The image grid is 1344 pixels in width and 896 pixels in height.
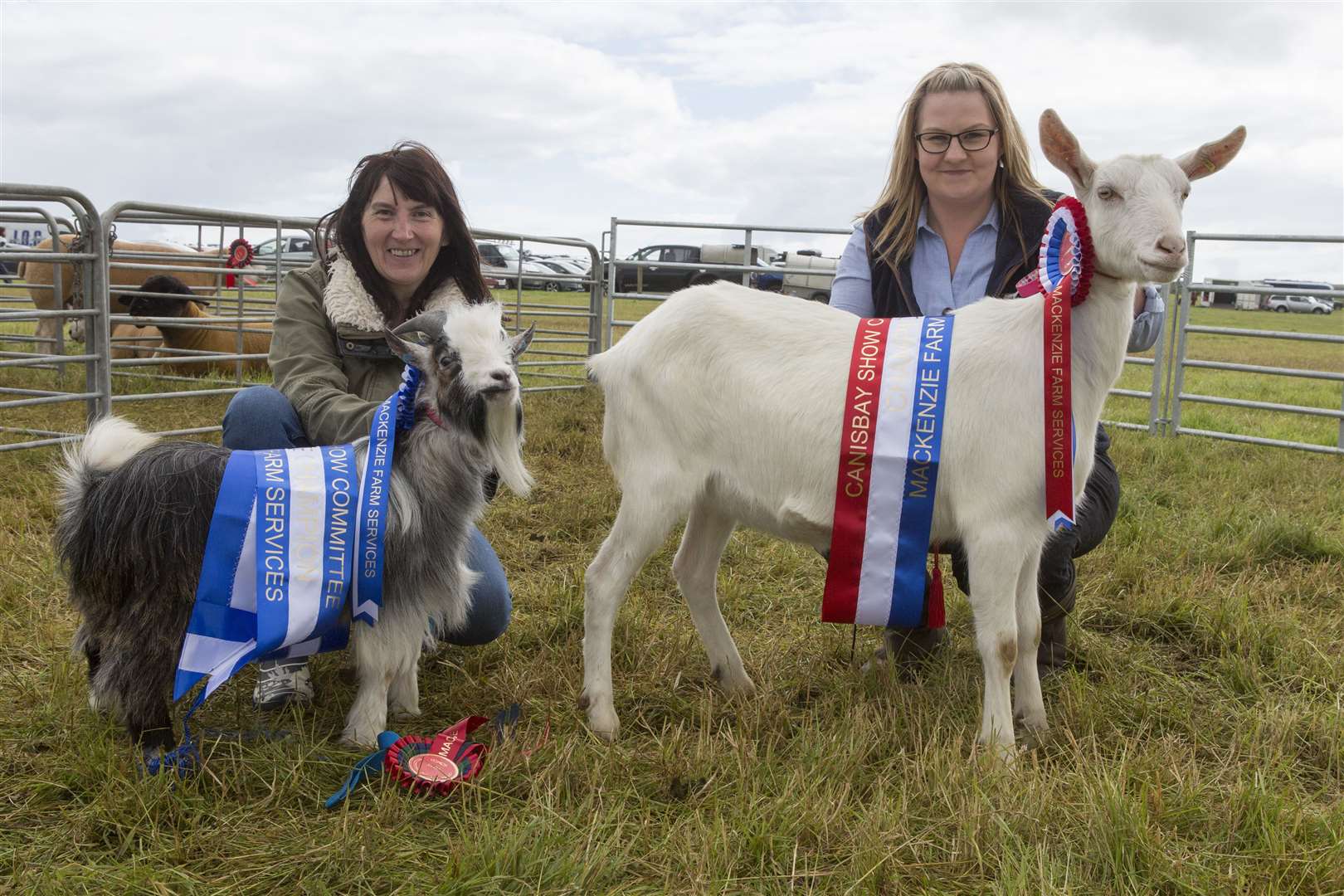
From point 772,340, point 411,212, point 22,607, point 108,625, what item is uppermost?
point 411,212

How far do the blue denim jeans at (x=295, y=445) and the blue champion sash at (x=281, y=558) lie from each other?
0.44 meters

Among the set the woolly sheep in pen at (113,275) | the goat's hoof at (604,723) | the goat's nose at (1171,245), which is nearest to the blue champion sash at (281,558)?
the goat's hoof at (604,723)

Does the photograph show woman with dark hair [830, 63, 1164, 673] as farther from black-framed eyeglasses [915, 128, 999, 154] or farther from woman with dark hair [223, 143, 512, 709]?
woman with dark hair [223, 143, 512, 709]

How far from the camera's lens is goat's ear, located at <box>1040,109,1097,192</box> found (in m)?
2.62

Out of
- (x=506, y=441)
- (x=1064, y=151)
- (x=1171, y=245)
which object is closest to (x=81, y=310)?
(x=506, y=441)

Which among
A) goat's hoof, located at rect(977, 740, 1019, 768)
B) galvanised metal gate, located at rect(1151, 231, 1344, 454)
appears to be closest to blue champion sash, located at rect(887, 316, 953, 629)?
goat's hoof, located at rect(977, 740, 1019, 768)

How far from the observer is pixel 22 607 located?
3.58 m

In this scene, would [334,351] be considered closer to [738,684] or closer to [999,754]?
[738,684]

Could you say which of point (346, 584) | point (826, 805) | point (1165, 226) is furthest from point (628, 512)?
point (1165, 226)

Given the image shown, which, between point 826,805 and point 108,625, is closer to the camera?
point 826,805

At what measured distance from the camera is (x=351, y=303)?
3096 mm

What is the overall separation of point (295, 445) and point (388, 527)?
65 cm

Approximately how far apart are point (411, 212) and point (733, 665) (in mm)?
1740

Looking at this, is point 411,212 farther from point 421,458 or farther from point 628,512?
point 628,512
